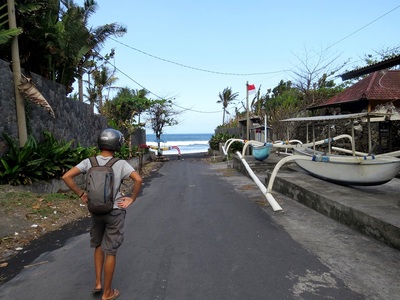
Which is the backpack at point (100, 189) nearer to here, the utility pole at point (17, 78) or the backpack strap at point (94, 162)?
the backpack strap at point (94, 162)

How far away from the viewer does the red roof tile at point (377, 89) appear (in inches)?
536

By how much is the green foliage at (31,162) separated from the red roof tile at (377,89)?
11968 mm

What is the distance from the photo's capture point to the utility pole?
8214 mm

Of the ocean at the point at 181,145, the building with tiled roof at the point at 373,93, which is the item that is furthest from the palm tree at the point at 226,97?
the building with tiled roof at the point at 373,93

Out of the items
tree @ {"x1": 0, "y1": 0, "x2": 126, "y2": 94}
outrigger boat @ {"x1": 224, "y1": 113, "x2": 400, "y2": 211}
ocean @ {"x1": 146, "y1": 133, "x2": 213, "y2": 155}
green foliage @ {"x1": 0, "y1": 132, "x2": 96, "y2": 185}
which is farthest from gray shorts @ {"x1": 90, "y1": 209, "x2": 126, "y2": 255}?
ocean @ {"x1": 146, "y1": 133, "x2": 213, "y2": 155}

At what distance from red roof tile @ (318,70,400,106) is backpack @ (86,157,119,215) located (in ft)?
43.7

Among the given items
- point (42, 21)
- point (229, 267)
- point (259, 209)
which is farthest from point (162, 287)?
point (42, 21)

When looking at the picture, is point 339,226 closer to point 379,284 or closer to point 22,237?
point 379,284

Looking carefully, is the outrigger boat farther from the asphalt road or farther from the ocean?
the ocean

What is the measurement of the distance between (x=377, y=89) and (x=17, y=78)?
1362cm

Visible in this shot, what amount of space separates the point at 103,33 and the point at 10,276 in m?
13.9

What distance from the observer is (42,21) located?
1042 cm

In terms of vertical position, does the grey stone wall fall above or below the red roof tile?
below

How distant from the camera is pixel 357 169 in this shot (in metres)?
7.62
